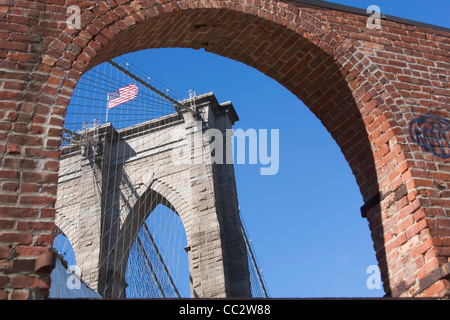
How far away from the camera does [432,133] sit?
4.30 m

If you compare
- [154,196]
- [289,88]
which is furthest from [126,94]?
[289,88]

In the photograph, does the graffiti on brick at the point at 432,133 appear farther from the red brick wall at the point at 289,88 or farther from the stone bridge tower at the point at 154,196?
the stone bridge tower at the point at 154,196

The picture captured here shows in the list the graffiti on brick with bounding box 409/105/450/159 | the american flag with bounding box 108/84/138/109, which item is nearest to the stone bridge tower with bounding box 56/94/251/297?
the american flag with bounding box 108/84/138/109

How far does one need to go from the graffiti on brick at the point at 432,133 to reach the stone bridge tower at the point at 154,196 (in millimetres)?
10296

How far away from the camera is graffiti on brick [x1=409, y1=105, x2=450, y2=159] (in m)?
4.19

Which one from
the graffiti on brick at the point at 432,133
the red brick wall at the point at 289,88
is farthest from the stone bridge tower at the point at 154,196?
the graffiti on brick at the point at 432,133

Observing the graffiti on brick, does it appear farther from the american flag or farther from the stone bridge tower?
the american flag

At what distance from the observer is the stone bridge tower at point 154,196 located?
586 inches

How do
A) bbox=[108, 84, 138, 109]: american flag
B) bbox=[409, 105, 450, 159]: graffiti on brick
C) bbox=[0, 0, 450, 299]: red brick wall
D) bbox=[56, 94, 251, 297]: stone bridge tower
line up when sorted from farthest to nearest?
1. bbox=[108, 84, 138, 109]: american flag
2. bbox=[56, 94, 251, 297]: stone bridge tower
3. bbox=[409, 105, 450, 159]: graffiti on brick
4. bbox=[0, 0, 450, 299]: red brick wall

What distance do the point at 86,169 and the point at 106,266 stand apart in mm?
3736

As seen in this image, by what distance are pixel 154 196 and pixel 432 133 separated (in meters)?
14.1

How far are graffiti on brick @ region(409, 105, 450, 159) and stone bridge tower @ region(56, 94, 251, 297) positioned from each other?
405 inches
